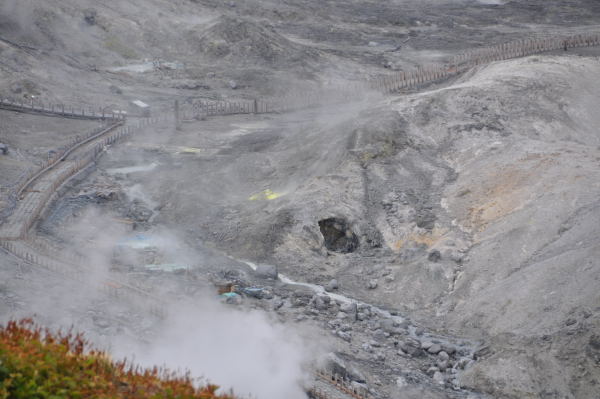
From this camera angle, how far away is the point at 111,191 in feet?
96.9

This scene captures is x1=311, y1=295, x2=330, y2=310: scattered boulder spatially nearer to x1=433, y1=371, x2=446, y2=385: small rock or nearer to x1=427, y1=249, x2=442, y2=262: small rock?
x1=427, y1=249, x2=442, y2=262: small rock

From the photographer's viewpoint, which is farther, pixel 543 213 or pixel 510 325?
pixel 543 213

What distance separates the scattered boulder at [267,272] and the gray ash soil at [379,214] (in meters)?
0.08

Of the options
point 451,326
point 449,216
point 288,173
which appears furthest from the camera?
point 288,173

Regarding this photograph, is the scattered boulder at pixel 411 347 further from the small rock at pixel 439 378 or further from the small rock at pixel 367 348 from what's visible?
the small rock at pixel 439 378

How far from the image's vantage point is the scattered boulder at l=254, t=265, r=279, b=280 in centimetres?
2339

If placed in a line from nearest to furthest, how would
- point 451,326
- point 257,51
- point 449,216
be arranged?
point 451,326, point 449,216, point 257,51

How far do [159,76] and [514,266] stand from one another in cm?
3299

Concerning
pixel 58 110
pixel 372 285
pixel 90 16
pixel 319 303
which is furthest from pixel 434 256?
pixel 90 16

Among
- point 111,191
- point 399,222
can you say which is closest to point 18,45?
point 111,191

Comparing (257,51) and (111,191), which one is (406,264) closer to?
(111,191)

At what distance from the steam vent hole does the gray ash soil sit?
46 mm

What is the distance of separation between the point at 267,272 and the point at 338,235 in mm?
3368

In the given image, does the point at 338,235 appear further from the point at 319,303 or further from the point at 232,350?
the point at 232,350
